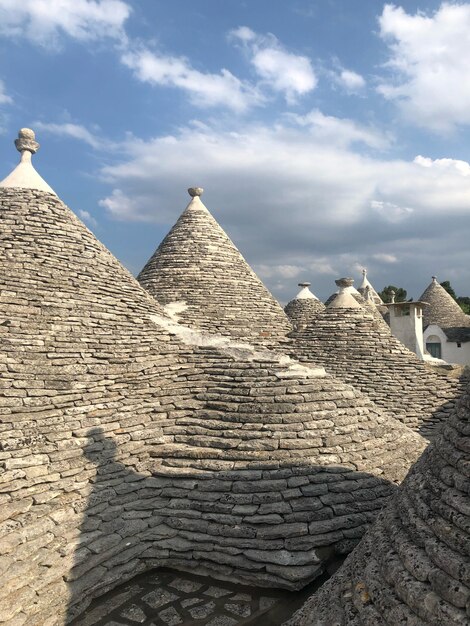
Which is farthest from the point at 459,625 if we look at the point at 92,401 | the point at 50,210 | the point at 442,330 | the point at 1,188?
the point at 442,330

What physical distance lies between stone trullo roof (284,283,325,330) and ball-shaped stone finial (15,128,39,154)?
11744mm

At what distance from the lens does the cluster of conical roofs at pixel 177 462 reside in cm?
352

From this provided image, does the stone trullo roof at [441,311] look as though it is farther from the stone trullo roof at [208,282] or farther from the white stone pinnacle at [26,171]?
the white stone pinnacle at [26,171]

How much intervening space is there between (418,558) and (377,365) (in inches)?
306

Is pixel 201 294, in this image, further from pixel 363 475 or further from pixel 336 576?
pixel 336 576

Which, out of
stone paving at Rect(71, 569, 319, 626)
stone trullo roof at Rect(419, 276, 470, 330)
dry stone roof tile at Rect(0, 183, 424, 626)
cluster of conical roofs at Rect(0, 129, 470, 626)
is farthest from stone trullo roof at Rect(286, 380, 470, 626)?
stone trullo roof at Rect(419, 276, 470, 330)

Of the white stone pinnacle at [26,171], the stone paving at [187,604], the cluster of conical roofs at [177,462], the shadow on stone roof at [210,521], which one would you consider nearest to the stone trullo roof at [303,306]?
the cluster of conical roofs at [177,462]

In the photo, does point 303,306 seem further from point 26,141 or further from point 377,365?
point 26,141

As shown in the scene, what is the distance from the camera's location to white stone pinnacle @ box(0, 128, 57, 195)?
862cm

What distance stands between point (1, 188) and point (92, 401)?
4.87 metres

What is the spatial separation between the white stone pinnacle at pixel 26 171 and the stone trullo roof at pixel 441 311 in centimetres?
2041

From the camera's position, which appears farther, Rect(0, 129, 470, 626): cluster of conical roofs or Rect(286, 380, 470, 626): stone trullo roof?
Rect(0, 129, 470, 626): cluster of conical roofs

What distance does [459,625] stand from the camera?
257 centimetres

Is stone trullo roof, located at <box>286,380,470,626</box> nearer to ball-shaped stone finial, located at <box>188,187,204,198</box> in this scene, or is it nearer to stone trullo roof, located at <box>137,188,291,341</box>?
stone trullo roof, located at <box>137,188,291,341</box>
